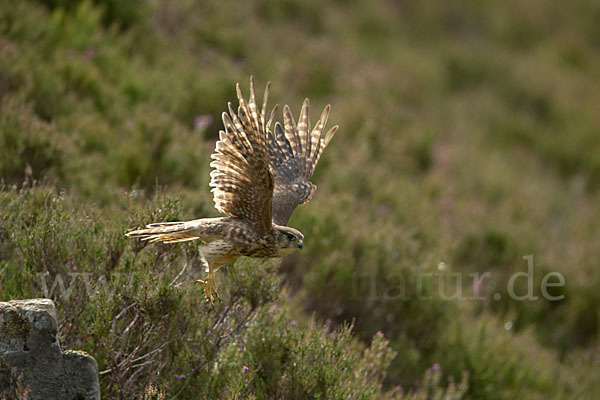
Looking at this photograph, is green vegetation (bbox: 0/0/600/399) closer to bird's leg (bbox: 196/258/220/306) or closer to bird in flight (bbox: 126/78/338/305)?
bird's leg (bbox: 196/258/220/306)

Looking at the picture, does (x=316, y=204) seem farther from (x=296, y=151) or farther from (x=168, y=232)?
(x=168, y=232)

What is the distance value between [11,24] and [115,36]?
1.74 metres

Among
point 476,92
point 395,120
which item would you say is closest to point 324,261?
point 395,120

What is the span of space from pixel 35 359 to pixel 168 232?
1097 millimetres

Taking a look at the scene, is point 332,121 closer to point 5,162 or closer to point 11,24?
point 11,24

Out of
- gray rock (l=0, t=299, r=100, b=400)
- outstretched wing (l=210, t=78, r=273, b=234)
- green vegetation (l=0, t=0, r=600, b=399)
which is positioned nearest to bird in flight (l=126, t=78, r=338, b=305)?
outstretched wing (l=210, t=78, r=273, b=234)

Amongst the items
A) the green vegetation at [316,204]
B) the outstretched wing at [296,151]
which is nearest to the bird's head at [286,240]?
the green vegetation at [316,204]

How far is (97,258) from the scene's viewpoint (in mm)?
4328

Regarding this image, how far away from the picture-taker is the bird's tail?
4.09m

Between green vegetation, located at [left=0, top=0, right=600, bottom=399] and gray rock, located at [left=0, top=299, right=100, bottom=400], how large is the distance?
392mm

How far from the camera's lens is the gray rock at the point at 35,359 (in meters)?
3.27

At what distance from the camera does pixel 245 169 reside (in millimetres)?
4203

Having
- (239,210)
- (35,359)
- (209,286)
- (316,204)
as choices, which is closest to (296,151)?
(239,210)

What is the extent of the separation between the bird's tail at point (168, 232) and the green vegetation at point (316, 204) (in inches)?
8.0
